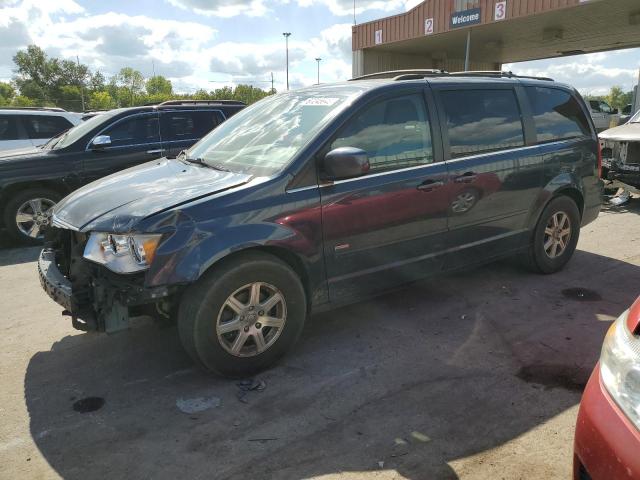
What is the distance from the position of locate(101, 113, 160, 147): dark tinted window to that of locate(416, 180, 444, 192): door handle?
509cm

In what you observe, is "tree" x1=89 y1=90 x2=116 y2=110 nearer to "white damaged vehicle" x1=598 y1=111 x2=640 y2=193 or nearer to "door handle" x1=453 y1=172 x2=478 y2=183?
"white damaged vehicle" x1=598 y1=111 x2=640 y2=193

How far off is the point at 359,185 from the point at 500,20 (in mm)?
15343

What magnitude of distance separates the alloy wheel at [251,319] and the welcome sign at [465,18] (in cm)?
1651

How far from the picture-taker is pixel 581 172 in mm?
5090

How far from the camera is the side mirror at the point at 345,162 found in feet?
10.7

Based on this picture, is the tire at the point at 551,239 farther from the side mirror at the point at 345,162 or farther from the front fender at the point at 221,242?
the front fender at the point at 221,242

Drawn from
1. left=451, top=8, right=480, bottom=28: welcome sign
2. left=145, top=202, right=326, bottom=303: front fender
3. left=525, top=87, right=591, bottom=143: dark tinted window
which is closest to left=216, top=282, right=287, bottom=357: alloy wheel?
left=145, top=202, right=326, bottom=303: front fender

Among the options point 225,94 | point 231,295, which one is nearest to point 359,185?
point 231,295

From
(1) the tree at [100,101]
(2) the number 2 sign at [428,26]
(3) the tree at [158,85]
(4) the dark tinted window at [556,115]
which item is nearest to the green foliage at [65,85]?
(1) the tree at [100,101]

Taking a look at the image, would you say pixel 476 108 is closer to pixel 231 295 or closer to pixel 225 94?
pixel 231 295

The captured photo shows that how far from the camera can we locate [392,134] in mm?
3771

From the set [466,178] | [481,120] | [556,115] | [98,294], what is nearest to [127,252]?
[98,294]

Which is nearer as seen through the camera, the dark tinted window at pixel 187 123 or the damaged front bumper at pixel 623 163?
the dark tinted window at pixel 187 123

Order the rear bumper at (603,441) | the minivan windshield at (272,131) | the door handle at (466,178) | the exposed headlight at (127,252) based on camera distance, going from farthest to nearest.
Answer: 1. the door handle at (466,178)
2. the minivan windshield at (272,131)
3. the exposed headlight at (127,252)
4. the rear bumper at (603,441)
